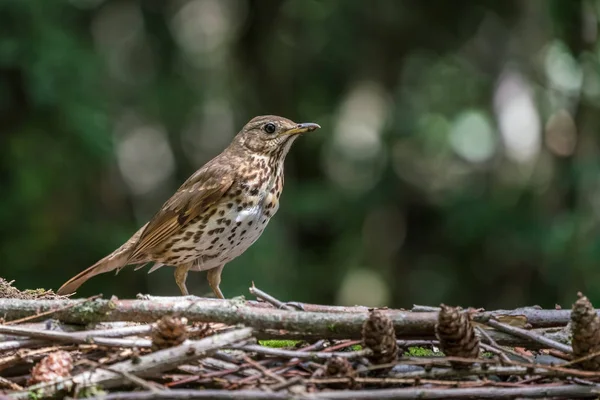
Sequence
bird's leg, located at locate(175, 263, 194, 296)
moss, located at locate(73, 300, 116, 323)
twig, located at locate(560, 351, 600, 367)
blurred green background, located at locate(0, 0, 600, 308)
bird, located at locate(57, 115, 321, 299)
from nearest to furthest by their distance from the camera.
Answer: twig, located at locate(560, 351, 600, 367), moss, located at locate(73, 300, 116, 323), bird, located at locate(57, 115, 321, 299), bird's leg, located at locate(175, 263, 194, 296), blurred green background, located at locate(0, 0, 600, 308)

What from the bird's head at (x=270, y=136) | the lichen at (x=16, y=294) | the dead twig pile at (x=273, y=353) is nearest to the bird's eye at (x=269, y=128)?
the bird's head at (x=270, y=136)

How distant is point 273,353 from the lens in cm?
266

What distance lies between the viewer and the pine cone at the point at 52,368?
2549 mm

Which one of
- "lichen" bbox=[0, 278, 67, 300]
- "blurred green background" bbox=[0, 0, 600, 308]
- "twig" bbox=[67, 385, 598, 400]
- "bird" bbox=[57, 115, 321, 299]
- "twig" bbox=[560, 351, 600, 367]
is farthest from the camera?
"blurred green background" bbox=[0, 0, 600, 308]

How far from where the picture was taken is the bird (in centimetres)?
456

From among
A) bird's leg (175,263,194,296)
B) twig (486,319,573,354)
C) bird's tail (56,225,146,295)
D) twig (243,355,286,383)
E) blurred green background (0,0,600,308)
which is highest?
blurred green background (0,0,600,308)

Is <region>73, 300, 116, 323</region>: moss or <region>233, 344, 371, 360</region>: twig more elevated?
<region>73, 300, 116, 323</region>: moss

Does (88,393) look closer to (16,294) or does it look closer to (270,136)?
(16,294)

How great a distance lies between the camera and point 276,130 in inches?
197

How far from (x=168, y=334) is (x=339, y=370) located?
51 cm

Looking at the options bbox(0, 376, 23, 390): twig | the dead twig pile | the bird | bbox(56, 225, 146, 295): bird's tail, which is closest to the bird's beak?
the bird

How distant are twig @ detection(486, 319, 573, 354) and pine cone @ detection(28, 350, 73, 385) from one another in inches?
50.8

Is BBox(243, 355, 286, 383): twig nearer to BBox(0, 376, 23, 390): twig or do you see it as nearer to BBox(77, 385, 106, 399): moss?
BBox(77, 385, 106, 399): moss

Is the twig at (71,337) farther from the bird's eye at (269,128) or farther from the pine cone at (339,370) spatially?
the bird's eye at (269,128)
